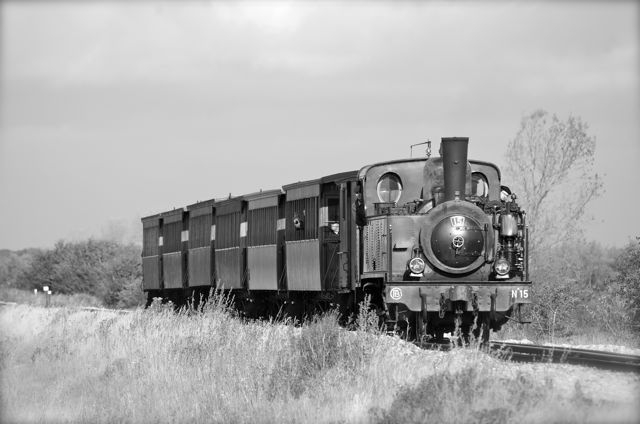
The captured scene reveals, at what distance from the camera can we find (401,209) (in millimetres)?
17625

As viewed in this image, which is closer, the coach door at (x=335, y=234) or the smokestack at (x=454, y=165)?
the smokestack at (x=454, y=165)

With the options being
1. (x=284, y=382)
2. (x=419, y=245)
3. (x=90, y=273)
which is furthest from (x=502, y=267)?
(x=90, y=273)

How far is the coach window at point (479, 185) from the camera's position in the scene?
61.6 feet

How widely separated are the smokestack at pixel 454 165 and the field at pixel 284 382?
2.77 meters

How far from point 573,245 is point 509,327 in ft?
40.1

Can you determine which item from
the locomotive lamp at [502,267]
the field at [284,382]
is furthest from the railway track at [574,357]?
the locomotive lamp at [502,267]

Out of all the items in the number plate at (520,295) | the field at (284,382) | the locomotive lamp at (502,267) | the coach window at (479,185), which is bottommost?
the field at (284,382)

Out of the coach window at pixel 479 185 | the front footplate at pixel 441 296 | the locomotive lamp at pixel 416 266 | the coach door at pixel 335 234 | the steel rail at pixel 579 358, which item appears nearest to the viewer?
the steel rail at pixel 579 358

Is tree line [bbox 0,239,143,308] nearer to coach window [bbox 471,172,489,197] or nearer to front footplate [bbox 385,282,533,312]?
coach window [bbox 471,172,489,197]

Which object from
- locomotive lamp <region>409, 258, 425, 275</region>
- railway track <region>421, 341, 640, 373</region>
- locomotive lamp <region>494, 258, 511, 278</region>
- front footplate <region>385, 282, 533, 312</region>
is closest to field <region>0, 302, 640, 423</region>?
railway track <region>421, 341, 640, 373</region>

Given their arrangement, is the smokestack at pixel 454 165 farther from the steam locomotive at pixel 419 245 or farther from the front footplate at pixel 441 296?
the front footplate at pixel 441 296

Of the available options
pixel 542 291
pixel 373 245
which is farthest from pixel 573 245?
pixel 373 245

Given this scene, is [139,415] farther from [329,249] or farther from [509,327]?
[509,327]

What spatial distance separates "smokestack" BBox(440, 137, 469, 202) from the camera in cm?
1723
